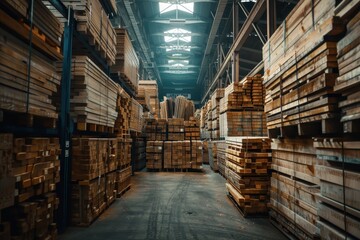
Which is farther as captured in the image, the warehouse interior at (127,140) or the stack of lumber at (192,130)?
the stack of lumber at (192,130)

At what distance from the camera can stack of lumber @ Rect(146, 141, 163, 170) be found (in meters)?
14.0

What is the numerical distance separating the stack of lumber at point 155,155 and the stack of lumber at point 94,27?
7.14 meters

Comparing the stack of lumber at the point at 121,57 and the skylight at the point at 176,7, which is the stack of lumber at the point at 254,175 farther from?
the skylight at the point at 176,7

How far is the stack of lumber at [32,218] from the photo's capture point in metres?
3.51

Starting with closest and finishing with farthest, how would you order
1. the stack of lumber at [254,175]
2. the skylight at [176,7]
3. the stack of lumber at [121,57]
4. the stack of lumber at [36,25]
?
1. the stack of lumber at [36,25]
2. the stack of lumber at [254,175]
3. the stack of lumber at [121,57]
4. the skylight at [176,7]

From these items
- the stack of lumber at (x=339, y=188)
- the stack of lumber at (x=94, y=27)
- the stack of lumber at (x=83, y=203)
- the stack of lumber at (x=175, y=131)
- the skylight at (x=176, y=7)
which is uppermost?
the skylight at (x=176, y=7)

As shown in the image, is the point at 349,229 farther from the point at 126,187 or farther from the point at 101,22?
the point at 126,187

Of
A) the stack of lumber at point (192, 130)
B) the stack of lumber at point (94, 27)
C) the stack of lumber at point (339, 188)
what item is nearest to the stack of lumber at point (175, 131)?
the stack of lumber at point (192, 130)

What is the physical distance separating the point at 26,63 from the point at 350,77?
13.0ft

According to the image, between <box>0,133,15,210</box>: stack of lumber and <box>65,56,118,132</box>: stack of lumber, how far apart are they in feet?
7.62

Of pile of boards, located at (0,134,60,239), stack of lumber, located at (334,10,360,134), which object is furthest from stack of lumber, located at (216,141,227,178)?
stack of lumber, located at (334,10,360,134)

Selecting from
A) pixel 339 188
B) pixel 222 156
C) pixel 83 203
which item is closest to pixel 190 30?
pixel 222 156

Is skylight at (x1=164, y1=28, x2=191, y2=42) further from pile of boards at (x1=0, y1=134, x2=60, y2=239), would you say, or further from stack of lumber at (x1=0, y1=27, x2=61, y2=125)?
pile of boards at (x1=0, y1=134, x2=60, y2=239)

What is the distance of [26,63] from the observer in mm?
3701
